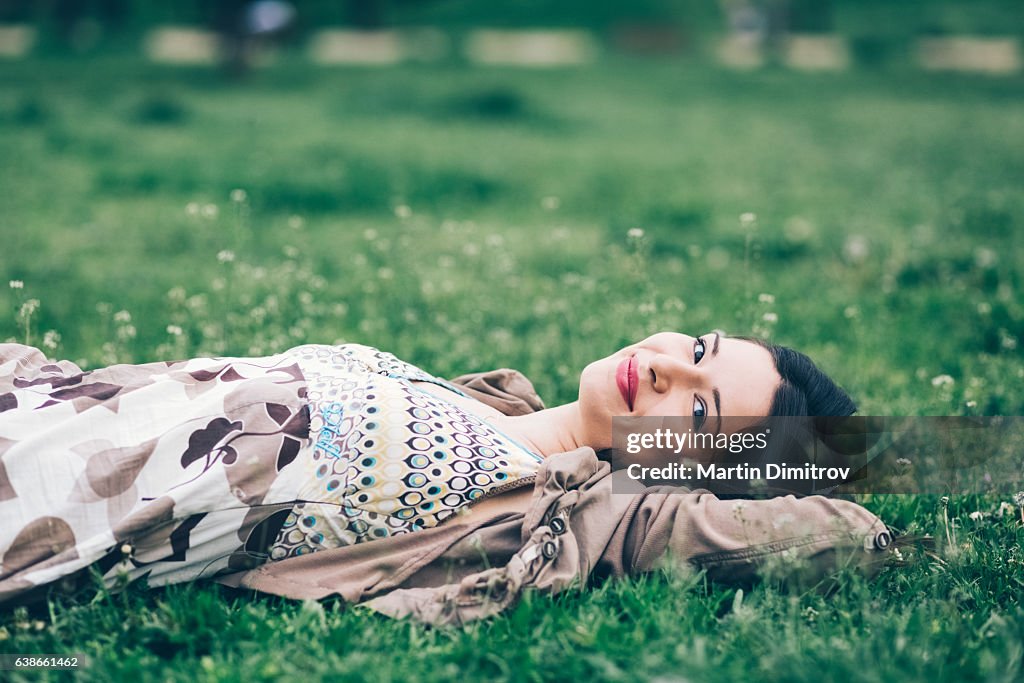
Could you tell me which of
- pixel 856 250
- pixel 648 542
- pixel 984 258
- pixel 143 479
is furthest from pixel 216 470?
pixel 984 258

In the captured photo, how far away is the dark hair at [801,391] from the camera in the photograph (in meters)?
3.48

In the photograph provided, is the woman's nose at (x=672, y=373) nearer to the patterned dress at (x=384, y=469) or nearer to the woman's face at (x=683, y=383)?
the woman's face at (x=683, y=383)

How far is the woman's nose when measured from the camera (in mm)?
3420

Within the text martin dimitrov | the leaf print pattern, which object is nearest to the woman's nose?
the text martin dimitrov

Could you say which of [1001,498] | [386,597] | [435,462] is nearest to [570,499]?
[435,462]

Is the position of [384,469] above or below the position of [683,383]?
below

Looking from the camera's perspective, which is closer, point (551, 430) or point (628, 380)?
point (628, 380)

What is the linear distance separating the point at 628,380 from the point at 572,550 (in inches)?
25.8

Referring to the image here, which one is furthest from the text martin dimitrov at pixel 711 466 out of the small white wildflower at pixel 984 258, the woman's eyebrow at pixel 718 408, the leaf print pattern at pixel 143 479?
the small white wildflower at pixel 984 258

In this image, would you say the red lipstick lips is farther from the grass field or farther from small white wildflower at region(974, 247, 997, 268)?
small white wildflower at region(974, 247, 997, 268)

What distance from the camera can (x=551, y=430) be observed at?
373 centimetres

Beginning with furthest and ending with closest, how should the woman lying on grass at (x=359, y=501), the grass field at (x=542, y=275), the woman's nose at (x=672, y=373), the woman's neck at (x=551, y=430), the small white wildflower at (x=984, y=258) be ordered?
the small white wildflower at (x=984, y=258)
the woman's neck at (x=551, y=430)
the woman's nose at (x=672, y=373)
the woman lying on grass at (x=359, y=501)
the grass field at (x=542, y=275)

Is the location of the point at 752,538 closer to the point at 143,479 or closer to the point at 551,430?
the point at 551,430

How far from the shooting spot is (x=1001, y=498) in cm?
388
